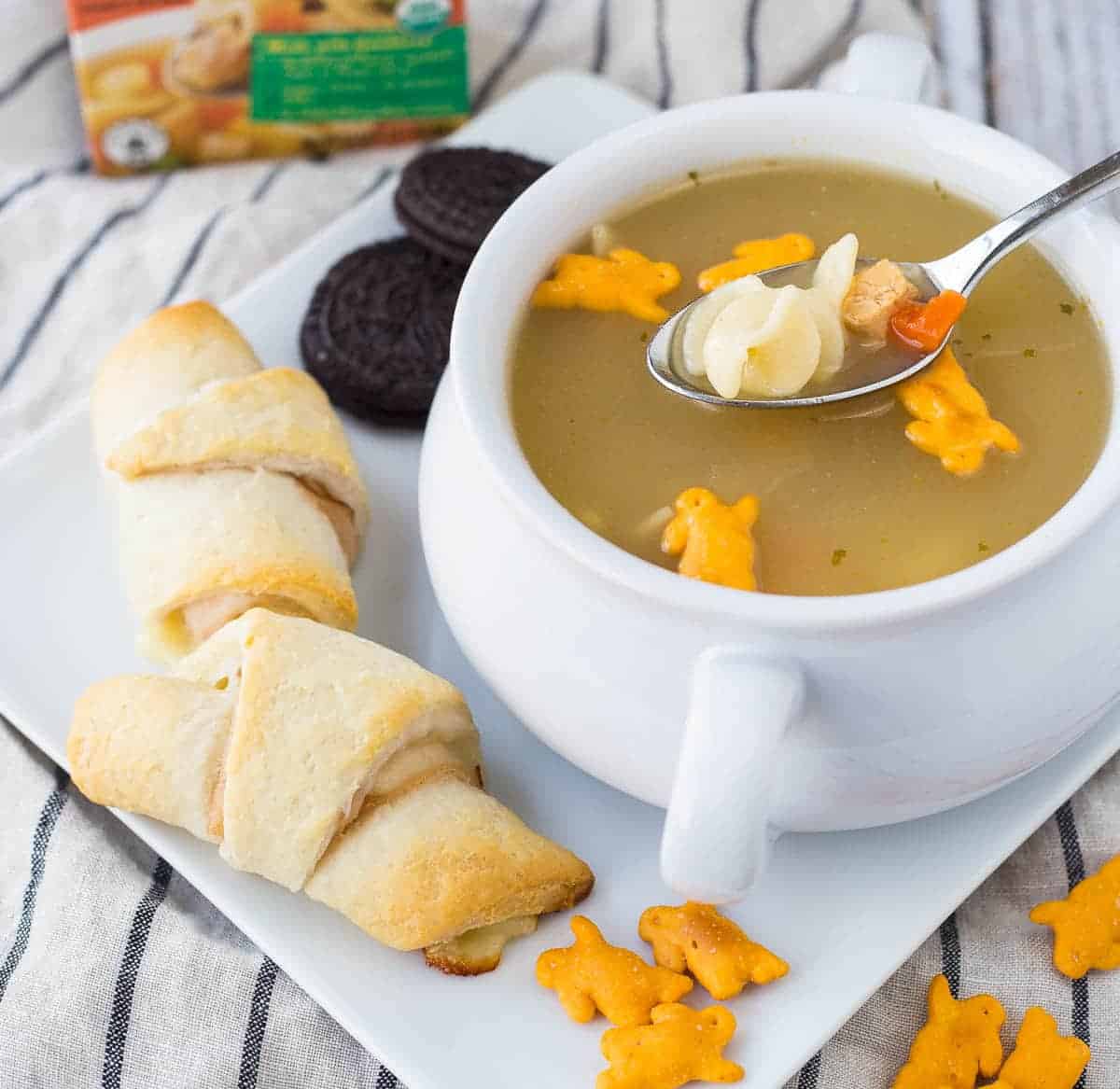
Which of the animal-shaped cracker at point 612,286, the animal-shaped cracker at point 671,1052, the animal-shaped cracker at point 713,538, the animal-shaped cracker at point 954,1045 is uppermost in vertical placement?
the animal-shaped cracker at point 612,286

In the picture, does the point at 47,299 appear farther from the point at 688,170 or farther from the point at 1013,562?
the point at 1013,562

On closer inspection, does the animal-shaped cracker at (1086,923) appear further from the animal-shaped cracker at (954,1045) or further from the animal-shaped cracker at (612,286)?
the animal-shaped cracker at (612,286)

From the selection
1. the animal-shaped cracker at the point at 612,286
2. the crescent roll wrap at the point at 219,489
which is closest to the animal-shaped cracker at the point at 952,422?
the animal-shaped cracker at the point at 612,286

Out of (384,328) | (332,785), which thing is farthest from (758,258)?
(332,785)

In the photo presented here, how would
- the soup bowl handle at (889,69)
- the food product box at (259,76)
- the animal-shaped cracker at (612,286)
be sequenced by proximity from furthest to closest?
the food product box at (259,76), the soup bowl handle at (889,69), the animal-shaped cracker at (612,286)

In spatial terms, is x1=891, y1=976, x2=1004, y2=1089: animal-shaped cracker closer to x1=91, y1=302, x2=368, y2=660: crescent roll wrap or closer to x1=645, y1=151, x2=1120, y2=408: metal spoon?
x1=645, y1=151, x2=1120, y2=408: metal spoon

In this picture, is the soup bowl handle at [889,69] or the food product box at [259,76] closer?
the soup bowl handle at [889,69]

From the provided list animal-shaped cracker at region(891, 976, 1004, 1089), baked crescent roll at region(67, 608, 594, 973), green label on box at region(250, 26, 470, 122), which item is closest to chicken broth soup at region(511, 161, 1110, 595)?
baked crescent roll at region(67, 608, 594, 973)
